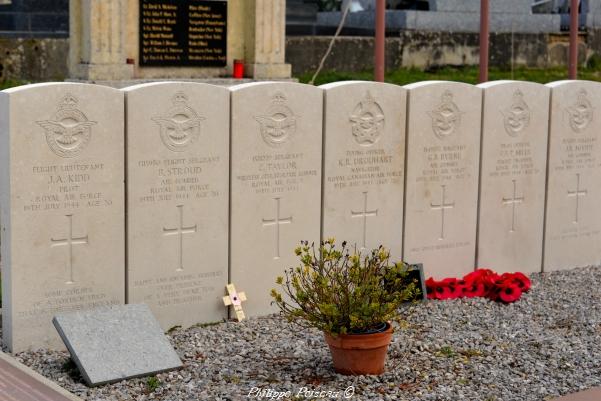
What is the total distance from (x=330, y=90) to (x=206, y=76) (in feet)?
17.8

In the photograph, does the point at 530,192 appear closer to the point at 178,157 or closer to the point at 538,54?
the point at 178,157

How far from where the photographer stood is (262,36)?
12609 millimetres

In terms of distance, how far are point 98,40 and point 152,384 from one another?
6749 mm

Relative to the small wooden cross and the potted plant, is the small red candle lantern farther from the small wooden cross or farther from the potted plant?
the potted plant

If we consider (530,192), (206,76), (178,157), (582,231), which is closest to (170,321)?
(178,157)

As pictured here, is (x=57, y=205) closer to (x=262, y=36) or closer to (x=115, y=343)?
(x=115, y=343)

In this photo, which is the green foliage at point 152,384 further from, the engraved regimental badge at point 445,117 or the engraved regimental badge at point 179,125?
the engraved regimental badge at point 445,117

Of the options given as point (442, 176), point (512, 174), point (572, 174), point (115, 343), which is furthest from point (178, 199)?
point (572, 174)

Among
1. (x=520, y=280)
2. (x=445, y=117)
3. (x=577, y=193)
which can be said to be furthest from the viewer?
(x=577, y=193)

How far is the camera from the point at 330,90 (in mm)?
7184

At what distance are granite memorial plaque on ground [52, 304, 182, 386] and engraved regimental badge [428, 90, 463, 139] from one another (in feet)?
9.19

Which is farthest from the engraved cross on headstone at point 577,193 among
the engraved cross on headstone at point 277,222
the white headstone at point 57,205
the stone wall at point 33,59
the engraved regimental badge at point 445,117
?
the stone wall at point 33,59

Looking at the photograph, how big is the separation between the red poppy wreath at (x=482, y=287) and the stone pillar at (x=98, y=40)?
5396 mm


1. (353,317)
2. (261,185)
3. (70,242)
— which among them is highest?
(261,185)
